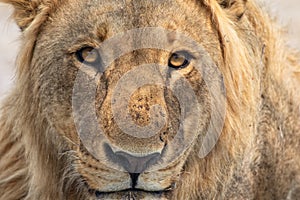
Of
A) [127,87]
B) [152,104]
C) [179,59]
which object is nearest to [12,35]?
[179,59]

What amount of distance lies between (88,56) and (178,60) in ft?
1.40

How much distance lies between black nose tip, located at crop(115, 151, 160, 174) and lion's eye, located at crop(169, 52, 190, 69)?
21.2 inches

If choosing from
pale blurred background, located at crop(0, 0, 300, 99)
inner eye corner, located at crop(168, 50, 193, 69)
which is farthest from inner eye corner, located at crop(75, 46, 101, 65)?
pale blurred background, located at crop(0, 0, 300, 99)

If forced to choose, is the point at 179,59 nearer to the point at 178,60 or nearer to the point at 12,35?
the point at 178,60

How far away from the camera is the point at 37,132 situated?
4.60 metres

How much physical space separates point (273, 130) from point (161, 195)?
1.08 meters

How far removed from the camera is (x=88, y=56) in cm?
427

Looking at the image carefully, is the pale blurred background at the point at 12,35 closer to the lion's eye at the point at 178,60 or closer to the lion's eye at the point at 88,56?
the lion's eye at the point at 88,56

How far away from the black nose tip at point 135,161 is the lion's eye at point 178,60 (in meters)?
0.54

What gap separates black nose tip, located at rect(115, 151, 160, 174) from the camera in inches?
150

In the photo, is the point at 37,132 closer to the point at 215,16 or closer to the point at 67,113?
the point at 67,113

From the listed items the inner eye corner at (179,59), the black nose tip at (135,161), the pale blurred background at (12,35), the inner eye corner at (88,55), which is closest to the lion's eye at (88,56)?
the inner eye corner at (88,55)

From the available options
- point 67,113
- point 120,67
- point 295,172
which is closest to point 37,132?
point 67,113

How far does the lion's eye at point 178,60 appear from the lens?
4.24 m
